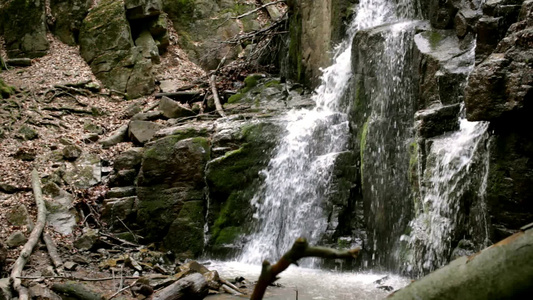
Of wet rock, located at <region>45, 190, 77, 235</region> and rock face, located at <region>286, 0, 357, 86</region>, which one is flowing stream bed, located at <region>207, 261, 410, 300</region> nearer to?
wet rock, located at <region>45, 190, 77, 235</region>

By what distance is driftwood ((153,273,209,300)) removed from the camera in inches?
233

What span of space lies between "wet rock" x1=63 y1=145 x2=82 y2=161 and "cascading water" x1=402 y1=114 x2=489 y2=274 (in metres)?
8.48

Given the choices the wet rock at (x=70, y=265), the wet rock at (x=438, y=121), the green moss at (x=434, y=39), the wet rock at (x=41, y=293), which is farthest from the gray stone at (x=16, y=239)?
the green moss at (x=434, y=39)

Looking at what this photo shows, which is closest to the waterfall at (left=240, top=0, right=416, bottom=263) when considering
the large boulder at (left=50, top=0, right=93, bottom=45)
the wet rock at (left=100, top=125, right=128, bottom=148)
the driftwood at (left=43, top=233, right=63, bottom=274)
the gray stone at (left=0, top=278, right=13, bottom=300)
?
the driftwood at (left=43, top=233, right=63, bottom=274)

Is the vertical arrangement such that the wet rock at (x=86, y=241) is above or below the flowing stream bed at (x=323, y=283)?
above

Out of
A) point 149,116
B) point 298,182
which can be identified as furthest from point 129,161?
point 298,182

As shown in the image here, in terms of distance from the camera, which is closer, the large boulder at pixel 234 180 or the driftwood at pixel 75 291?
the driftwood at pixel 75 291

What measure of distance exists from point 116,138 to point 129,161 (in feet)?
7.50

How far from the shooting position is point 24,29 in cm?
1656

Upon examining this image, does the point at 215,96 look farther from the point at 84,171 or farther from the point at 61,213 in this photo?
the point at 61,213

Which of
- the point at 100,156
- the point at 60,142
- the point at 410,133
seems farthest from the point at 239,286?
the point at 60,142

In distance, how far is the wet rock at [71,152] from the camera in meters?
11.5

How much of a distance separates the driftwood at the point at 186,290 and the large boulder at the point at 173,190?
11.9 ft

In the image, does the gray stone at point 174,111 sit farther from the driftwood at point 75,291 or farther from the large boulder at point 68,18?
the driftwood at point 75,291
